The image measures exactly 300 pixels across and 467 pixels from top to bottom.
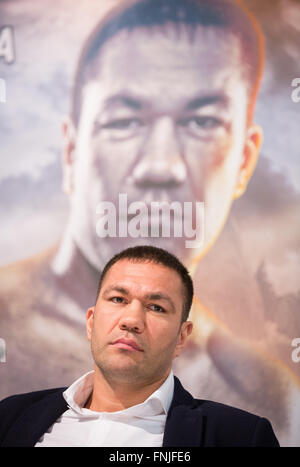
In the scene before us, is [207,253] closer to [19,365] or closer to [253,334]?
[253,334]

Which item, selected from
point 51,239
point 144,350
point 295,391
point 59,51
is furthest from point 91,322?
point 59,51

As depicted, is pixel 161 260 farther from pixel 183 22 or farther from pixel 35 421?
pixel 183 22

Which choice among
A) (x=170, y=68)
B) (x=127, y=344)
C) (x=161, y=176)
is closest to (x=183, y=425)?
(x=127, y=344)

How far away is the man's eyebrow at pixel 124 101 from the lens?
256 centimetres

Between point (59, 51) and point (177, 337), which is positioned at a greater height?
point (59, 51)

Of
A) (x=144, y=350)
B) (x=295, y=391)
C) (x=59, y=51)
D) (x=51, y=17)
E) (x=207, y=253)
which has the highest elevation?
(x=51, y=17)

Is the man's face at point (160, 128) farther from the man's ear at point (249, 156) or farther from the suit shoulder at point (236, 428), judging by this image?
the suit shoulder at point (236, 428)

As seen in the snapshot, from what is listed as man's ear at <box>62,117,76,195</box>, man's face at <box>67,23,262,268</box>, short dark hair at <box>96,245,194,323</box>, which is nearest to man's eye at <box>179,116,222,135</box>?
man's face at <box>67,23,262,268</box>

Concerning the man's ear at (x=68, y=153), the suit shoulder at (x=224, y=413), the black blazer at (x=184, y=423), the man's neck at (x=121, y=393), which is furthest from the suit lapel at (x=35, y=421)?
the man's ear at (x=68, y=153)

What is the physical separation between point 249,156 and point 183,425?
1.52 metres

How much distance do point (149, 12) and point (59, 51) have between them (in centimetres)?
49

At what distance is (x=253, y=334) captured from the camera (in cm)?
245

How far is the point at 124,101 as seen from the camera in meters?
2.56

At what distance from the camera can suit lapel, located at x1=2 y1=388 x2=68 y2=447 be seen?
1.43 m
